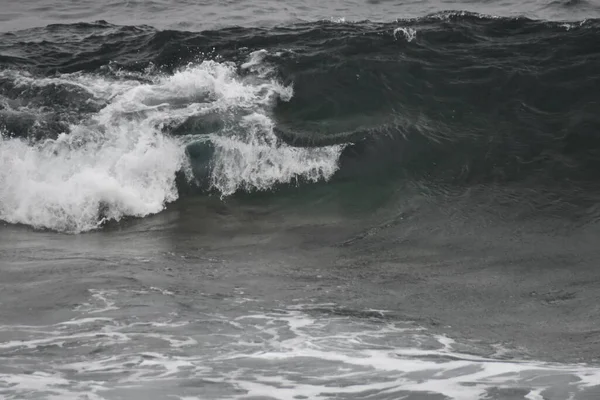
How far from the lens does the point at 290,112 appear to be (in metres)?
11.8

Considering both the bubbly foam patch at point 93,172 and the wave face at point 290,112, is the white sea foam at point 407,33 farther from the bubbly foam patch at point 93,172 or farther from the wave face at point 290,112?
the bubbly foam patch at point 93,172

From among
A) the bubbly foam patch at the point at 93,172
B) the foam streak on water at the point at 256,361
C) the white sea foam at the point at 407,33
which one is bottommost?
the foam streak on water at the point at 256,361

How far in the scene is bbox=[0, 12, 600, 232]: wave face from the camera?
34.1 ft

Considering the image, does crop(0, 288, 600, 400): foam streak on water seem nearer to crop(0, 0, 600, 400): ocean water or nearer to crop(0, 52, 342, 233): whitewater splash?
crop(0, 0, 600, 400): ocean water

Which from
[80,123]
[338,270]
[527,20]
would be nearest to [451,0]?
[527,20]

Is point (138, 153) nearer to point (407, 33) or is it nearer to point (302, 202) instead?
point (302, 202)

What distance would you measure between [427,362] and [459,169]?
5364 mm

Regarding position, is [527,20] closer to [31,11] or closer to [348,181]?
[348,181]

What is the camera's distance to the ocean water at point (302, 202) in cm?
577

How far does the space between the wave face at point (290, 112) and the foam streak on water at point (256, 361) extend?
3.54 metres

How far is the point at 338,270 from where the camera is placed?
8039mm

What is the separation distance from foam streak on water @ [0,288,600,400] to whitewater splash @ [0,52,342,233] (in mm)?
3214

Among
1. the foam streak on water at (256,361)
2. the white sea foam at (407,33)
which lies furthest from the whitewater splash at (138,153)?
the foam streak on water at (256,361)

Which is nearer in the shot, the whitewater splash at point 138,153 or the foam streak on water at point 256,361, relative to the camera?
the foam streak on water at point 256,361
